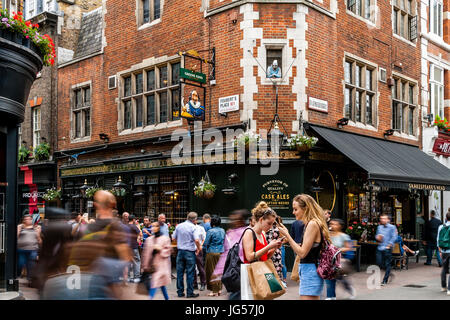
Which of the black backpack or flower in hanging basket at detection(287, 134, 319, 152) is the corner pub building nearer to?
flower in hanging basket at detection(287, 134, 319, 152)

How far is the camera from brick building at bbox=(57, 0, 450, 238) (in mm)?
13789

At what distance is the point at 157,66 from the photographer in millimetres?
16656

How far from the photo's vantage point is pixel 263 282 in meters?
5.72

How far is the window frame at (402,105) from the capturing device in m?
18.0

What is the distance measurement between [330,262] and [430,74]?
16.3 meters

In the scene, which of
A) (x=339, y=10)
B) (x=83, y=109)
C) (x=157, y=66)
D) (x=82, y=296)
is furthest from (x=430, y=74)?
(x=82, y=296)

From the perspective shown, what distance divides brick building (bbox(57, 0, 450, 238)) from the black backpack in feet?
24.6

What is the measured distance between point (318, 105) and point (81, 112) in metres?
9.89

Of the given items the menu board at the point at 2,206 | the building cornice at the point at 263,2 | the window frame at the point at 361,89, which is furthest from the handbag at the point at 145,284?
the window frame at the point at 361,89

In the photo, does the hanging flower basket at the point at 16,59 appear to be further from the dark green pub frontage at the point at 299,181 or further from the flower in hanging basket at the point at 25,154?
the flower in hanging basket at the point at 25,154

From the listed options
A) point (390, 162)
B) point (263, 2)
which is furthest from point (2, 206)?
point (390, 162)

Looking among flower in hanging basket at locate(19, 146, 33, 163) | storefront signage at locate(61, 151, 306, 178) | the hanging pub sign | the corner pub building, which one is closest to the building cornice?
the corner pub building

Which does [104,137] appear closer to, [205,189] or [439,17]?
[205,189]
